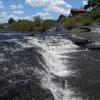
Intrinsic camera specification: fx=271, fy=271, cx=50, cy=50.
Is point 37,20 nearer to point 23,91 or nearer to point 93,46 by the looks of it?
point 93,46

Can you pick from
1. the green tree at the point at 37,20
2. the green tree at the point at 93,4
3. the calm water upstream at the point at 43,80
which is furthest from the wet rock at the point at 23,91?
the green tree at the point at 93,4

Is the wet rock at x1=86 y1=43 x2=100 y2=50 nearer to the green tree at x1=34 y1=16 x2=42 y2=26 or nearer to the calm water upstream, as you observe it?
the calm water upstream

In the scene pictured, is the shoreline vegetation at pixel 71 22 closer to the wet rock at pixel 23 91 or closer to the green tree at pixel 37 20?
the green tree at pixel 37 20

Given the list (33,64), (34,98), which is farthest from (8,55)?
(34,98)

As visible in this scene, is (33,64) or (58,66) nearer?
(33,64)

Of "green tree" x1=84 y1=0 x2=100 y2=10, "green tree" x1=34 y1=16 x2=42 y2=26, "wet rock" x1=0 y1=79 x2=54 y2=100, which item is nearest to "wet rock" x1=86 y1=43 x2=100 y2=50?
"wet rock" x1=0 y1=79 x2=54 y2=100

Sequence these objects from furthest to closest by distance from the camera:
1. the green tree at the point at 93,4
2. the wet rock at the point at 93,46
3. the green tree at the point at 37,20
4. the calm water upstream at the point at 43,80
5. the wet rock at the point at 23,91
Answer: the green tree at the point at 93,4, the green tree at the point at 37,20, the wet rock at the point at 93,46, the calm water upstream at the point at 43,80, the wet rock at the point at 23,91

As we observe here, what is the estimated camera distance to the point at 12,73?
12.6m

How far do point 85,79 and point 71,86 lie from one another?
5.84 feet

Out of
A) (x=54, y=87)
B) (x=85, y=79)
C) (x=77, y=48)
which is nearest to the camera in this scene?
(x=54, y=87)

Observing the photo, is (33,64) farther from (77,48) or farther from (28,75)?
(77,48)

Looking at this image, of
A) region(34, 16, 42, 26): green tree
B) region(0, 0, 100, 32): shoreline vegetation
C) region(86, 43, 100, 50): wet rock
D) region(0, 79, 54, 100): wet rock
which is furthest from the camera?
region(34, 16, 42, 26): green tree

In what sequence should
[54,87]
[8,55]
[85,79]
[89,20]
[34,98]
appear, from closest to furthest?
[34,98], [54,87], [85,79], [8,55], [89,20]

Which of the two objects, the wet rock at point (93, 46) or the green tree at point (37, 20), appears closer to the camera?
the wet rock at point (93, 46)
